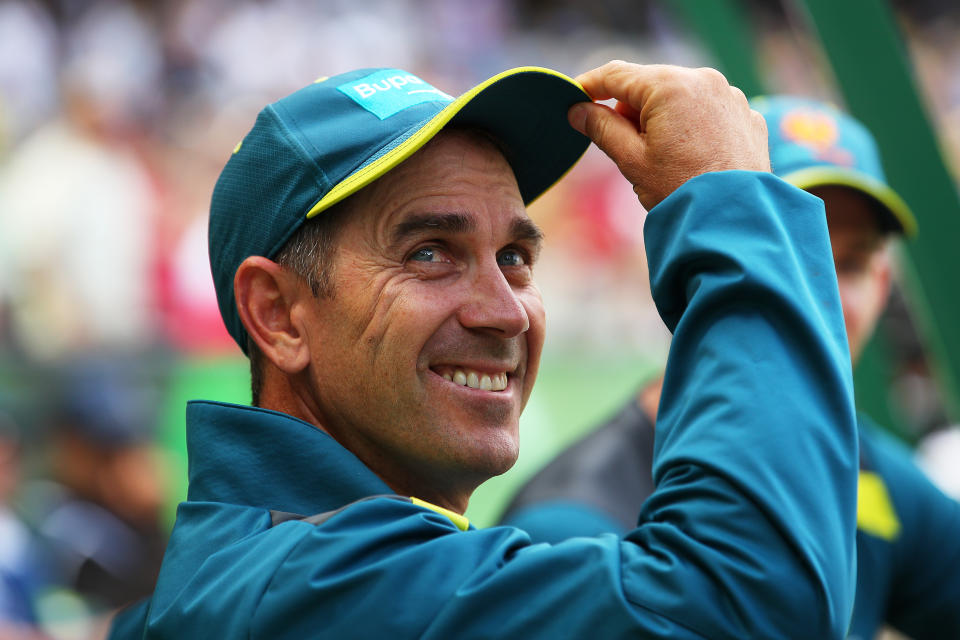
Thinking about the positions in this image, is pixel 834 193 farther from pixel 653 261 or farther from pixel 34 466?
pixel 34 466

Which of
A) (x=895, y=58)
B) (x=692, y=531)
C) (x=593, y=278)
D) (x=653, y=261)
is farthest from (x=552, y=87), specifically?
(x=593, y=278)

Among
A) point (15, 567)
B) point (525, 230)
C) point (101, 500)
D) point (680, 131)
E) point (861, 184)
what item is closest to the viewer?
point (680, 131)

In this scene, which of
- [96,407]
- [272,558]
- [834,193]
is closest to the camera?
[272,558]

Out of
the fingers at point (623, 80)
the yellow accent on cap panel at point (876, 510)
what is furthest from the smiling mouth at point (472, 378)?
the yellow accent on cap panel at point (876, 510)

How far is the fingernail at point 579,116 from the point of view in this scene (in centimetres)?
152

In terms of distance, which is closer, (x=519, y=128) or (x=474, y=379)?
(x=474, y=379)

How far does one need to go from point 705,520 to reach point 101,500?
415 centimetres

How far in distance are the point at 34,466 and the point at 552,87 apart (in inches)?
170

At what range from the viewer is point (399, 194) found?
1549 mm

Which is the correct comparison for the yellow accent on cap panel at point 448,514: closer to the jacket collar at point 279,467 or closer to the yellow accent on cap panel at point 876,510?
the jacket collar at point 279,467

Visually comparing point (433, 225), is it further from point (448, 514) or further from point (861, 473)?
point (861, 473)

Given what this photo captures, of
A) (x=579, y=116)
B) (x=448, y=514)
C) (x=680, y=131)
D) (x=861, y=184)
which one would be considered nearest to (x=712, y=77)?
(x=680, y=131)

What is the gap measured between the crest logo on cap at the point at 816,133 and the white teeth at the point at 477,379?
128 cm

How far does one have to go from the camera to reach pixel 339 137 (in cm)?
→ 153
